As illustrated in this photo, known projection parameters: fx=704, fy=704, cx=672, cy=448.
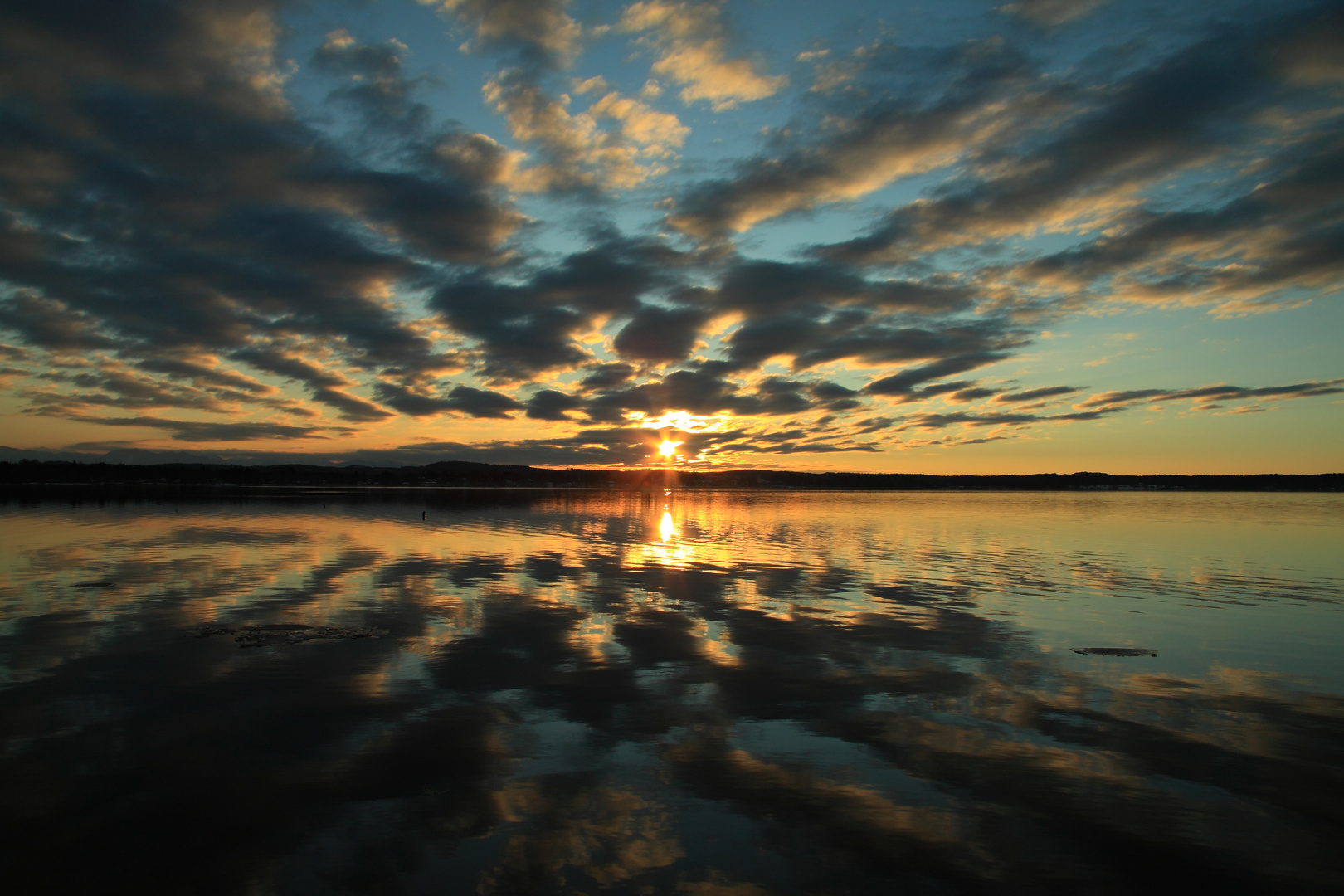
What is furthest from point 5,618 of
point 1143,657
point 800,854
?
point 1143,657

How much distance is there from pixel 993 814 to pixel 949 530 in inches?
1967

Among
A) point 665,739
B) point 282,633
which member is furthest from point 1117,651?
point 282,633

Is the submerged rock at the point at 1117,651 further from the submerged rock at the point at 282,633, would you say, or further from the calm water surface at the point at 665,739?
the submerged rock at the point at 282,633

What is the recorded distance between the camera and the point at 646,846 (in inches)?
323

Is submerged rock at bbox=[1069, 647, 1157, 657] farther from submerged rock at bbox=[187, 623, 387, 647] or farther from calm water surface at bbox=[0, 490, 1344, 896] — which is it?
submerged rock at bbox=[187, 623, 387, 647]

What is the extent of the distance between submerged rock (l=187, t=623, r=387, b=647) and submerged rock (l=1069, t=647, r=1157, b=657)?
17.8m

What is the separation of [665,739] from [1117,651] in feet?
41.6

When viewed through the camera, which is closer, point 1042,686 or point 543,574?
point 1042,686

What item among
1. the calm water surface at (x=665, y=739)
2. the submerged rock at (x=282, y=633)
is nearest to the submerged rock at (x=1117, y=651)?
the calm water surface at (x=665, y=739)

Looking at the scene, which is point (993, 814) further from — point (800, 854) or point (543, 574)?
point (543, 574)

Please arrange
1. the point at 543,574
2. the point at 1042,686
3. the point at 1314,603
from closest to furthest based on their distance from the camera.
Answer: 1. the point at 1042,686
2. the point at 1314,603
3. the point at 543,574

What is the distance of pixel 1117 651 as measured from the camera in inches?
687

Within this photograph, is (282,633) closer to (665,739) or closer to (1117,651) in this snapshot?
(665,739)

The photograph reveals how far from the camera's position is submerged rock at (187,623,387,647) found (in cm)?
1716
